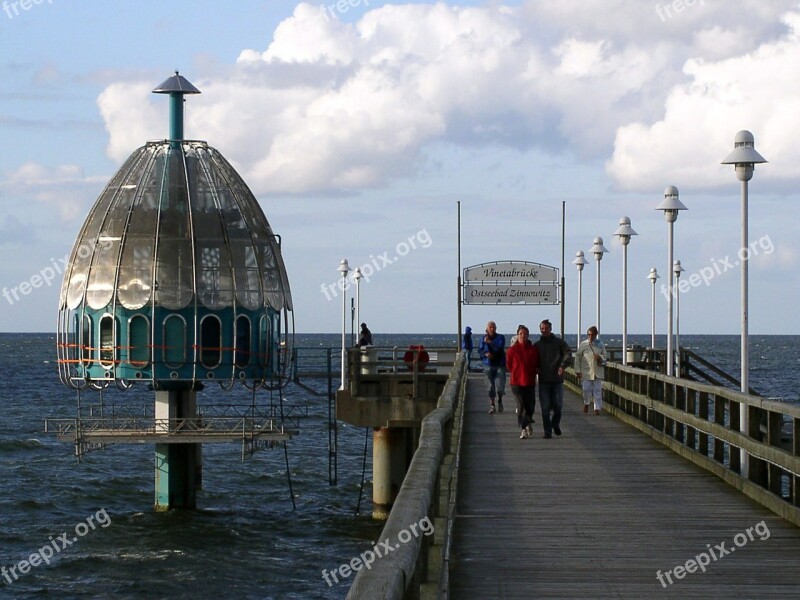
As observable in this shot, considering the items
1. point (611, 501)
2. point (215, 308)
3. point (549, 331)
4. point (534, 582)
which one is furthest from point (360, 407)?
A: point (534, 582)

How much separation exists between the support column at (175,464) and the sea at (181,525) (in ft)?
1.25

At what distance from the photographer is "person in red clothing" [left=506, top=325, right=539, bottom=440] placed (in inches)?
773

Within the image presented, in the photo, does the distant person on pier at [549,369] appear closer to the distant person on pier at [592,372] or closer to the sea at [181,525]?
the distant person on pier at [592,372]

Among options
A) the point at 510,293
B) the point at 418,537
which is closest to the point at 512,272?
the point at 510,293

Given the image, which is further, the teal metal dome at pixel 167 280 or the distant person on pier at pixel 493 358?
the teal metal dome at pixel 167 280

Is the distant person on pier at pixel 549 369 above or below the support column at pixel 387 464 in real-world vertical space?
above

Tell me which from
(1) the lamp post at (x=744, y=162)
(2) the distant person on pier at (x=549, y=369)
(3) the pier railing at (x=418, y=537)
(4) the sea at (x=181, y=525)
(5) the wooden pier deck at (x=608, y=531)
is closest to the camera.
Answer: (3) the pier railing at (x=418, y=537)

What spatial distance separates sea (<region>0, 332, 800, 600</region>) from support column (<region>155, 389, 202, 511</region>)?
381 millimetres

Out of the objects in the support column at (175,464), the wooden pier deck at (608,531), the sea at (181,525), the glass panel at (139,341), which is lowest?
the sea at (181,525)

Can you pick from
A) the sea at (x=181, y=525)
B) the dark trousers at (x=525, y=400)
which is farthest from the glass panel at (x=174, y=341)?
the dark trousers at (x=525, y=400)

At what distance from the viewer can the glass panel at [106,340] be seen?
3438cm

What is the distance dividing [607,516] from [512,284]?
25766 mm

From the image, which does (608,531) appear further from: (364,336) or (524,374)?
(364,336)

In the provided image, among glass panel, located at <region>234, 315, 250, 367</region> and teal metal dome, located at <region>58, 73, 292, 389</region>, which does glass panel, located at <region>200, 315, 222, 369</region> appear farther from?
glass panel, located at <region>234, 315, 250, 367</region>
